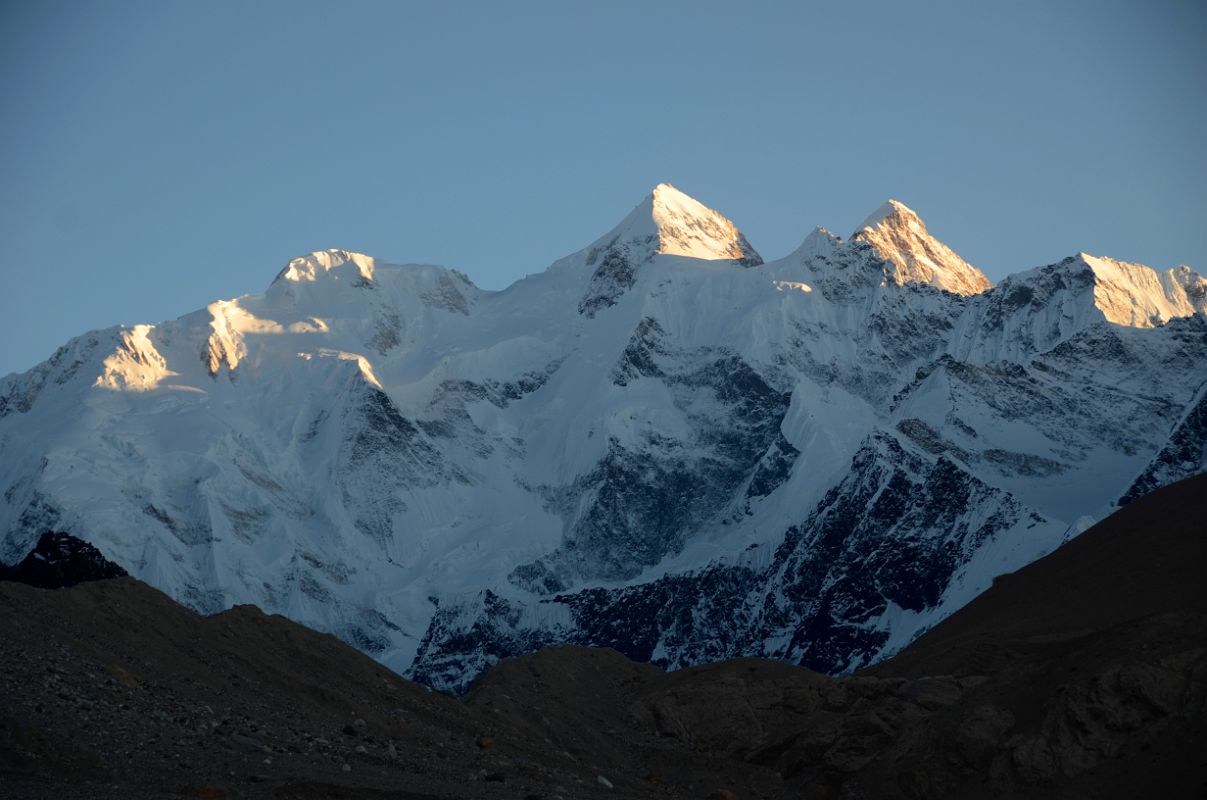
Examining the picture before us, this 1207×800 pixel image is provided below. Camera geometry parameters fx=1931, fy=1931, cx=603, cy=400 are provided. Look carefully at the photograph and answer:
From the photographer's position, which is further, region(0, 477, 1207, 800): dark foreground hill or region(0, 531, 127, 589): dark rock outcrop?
region(0, 531, 127, 589): dark rock outcrop

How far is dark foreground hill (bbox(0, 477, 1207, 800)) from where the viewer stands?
47.8m

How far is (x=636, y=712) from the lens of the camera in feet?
236

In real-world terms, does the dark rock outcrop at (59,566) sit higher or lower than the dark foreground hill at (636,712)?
higher

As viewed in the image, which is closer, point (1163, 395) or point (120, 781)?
point (120, 781)

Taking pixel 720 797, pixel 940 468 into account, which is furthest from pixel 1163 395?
pixel 720 797

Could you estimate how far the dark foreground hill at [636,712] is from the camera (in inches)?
1884

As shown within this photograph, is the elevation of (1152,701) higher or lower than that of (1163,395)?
lower

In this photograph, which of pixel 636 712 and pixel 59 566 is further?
pixel 59 566

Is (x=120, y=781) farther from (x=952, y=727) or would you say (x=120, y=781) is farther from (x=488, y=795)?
(x=952, y=727)

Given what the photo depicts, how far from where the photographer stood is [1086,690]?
174 ft

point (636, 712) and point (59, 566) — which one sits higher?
point (59, 566)

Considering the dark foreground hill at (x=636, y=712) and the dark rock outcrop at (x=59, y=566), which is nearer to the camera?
the dark foreground hill at (x=636, y=712)

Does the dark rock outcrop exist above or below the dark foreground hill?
above

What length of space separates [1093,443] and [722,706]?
126682 millimetres
